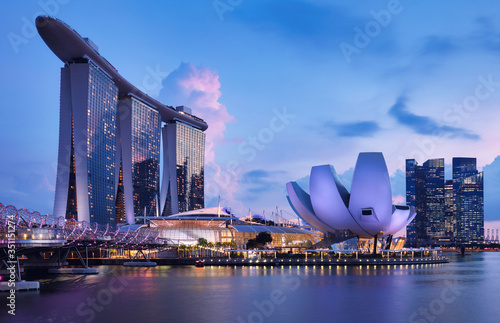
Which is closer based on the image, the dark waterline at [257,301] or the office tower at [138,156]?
the dark waterline at [257,301]

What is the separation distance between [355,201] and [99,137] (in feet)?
173

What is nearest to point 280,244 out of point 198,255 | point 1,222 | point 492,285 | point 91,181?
point 198,255

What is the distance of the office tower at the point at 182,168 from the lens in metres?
164

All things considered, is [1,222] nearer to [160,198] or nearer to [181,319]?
[181,319]

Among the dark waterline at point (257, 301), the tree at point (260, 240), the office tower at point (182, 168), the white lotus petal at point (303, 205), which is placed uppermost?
the office tower at point (182, 168)

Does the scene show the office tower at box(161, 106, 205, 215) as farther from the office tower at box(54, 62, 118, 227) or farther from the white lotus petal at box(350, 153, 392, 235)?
the white lotus petal at box(350, 153, 392, 235)

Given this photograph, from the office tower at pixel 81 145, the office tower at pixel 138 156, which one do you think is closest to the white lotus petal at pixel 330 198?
the office tower at pixel 81 145

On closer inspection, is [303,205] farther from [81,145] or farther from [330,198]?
[81,145]

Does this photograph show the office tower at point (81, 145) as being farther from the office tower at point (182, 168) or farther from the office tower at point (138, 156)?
the office tower at point (182, 168)

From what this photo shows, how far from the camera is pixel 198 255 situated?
8888 centimetres

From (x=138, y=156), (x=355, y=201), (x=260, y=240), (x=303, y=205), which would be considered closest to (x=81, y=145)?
(x=260, y=240)

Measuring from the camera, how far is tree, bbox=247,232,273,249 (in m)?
94.7

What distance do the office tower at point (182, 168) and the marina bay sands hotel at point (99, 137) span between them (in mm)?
3922

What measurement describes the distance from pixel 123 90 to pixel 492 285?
103 meters
